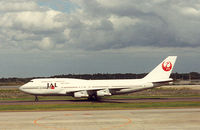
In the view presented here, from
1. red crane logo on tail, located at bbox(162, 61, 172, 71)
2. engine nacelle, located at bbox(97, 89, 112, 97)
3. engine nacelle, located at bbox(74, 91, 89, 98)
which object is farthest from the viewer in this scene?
red crane logo on tail, located at bbox(162, 61, 172, 71)

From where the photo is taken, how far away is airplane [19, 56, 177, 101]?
47.2 meters

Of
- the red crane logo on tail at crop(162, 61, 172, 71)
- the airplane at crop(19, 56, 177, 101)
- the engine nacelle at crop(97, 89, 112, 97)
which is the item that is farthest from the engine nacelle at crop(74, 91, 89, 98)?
the red crane logo on tail at crop(162, 61, 172, 71)

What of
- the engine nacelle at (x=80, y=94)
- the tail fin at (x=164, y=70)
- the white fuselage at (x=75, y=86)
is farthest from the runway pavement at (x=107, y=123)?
the tail fin at (x=164, y=70)

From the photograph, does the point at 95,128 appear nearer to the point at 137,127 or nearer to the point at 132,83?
the point at 137,127

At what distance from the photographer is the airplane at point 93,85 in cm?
Result: 4725

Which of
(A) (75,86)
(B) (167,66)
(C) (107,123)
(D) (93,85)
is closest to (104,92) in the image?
(D) (93,85)

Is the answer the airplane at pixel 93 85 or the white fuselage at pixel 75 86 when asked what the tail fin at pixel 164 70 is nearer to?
the airplane at pixel 93 85

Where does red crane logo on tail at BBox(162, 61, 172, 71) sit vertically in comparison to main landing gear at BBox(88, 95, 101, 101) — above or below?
above

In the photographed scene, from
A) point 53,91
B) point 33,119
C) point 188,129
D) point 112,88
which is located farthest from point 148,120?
point 53,91

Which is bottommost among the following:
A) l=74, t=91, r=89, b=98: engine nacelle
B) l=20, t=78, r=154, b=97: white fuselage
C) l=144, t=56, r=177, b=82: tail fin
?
l=74, t=91, r=89, b=98: engine nacelle

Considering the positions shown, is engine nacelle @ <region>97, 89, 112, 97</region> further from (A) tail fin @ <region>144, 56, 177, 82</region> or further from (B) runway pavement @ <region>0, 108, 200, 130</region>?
(B) runway pavement @ <region>0, 108, 200, 130</region>

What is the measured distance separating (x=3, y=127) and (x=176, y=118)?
50.0 feet

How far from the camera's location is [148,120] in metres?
24.2

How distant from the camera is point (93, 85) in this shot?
49.0 m
